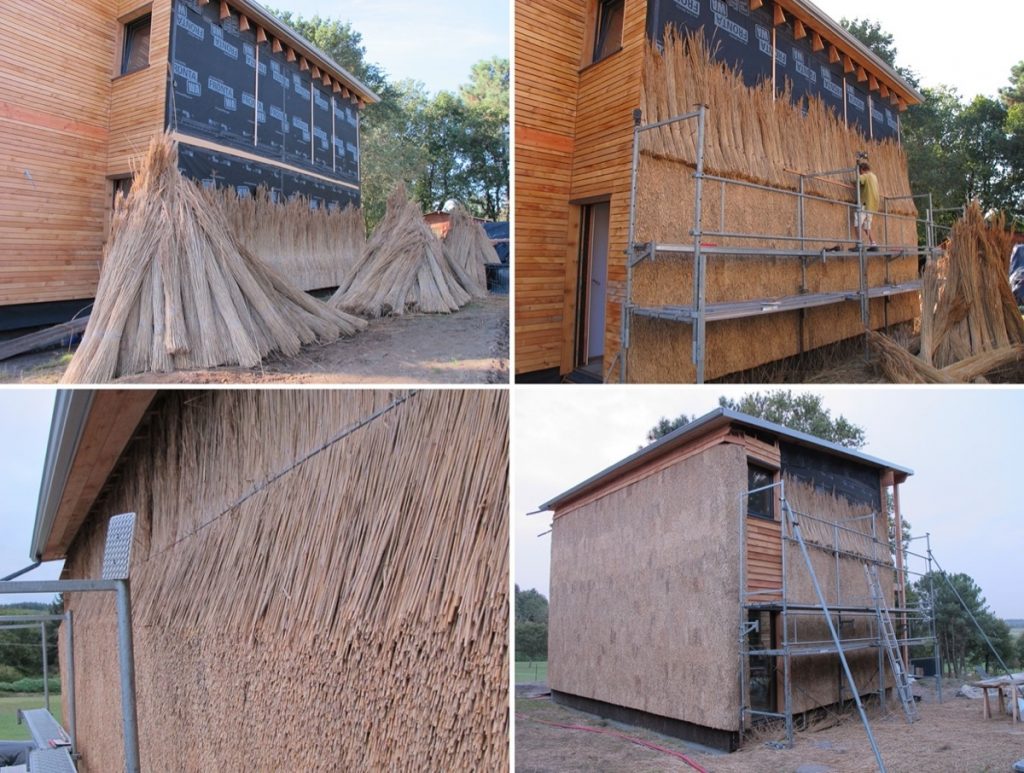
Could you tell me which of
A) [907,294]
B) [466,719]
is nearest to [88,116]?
[466,719]

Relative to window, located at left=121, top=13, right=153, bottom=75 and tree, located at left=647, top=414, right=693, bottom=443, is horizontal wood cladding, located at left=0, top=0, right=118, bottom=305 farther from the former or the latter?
tree, located at left=647, top=414, right=693, bottom=443

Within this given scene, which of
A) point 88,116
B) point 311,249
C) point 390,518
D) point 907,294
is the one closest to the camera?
point 390,518

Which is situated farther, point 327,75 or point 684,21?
point 327,75

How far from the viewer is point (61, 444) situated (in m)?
5.23

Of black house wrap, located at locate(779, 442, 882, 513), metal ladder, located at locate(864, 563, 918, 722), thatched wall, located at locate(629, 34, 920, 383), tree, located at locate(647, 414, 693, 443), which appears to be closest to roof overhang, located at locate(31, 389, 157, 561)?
thatched wall, located at locate(629, 34, 920, 383)

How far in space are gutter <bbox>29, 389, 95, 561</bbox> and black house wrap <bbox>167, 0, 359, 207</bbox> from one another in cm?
552

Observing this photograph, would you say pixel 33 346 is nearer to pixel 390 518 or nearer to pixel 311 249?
pixel 311 249

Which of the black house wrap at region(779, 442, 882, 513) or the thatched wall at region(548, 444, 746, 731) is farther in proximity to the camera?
the black house wrap at region(779, 442, 882, 513)

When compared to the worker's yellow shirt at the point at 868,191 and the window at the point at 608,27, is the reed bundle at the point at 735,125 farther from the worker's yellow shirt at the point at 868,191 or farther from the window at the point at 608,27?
the window at the point at 608,27

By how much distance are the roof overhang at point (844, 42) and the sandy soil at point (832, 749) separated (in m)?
8.88

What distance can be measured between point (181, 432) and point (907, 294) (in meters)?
13.7

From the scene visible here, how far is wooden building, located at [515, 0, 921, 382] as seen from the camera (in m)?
7.50

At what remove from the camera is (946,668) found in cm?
1888

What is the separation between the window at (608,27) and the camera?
27.5 feet
